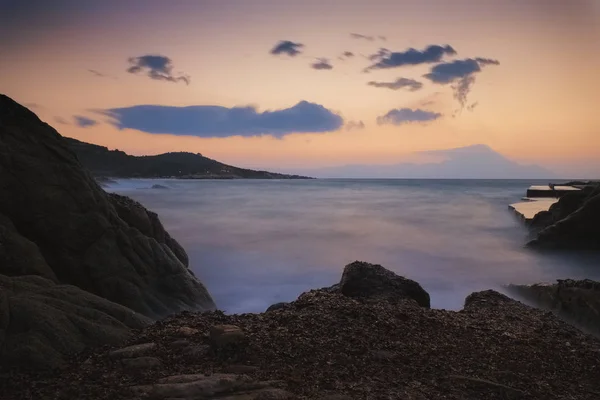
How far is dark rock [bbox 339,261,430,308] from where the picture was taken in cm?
780

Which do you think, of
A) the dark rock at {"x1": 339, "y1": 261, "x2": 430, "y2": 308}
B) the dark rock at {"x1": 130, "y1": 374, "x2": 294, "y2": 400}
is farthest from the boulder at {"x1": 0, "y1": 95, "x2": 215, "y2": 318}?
the dark rock at {"x1": 130, "y1": 374, "x2": 294, "y2": 400}

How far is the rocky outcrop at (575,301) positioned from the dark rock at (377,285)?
2.73m

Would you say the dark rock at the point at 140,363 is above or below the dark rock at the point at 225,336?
below

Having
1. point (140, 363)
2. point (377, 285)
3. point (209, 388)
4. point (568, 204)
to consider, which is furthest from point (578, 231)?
point (140, 363)

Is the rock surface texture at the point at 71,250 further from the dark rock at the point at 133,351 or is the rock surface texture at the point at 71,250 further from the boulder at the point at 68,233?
the dark rock at the point at 133,351

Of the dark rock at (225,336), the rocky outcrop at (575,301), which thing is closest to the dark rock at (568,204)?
the rocky outcrop at (575,301)

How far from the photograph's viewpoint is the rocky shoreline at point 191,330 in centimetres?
429

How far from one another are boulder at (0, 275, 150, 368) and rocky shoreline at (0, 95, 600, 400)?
0.01m

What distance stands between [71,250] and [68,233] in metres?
0.31

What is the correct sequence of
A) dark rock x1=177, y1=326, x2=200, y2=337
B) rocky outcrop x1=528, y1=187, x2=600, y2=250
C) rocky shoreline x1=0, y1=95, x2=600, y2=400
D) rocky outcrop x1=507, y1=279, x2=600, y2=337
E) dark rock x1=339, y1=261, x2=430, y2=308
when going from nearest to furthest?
rocky shoreline x1=0, y1=95, x2=600, y2=400, dark rock x1=177, y1=326, x2=200, y2=337, dark rock x1=339, y1=261, x2=430, y2=308, rocky outcrop x1=507, y1=279, x2=600, y2=337, rocky outcrop x1=528, y1=187, x2=600, y2=250

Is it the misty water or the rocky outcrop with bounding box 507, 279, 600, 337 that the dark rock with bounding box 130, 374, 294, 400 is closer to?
the rocky outcrop with bounding box 507, 279, 600, 337

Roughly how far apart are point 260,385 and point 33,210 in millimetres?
5580

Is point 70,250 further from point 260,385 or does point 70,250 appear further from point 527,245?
point 527,245

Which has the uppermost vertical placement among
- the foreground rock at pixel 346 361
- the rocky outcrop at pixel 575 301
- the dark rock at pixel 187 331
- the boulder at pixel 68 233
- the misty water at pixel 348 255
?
the boulder at pixel 68 233
